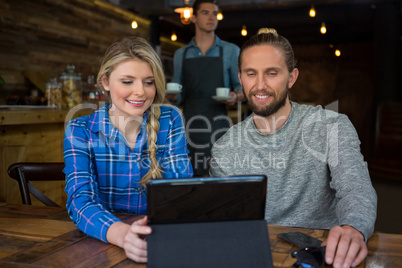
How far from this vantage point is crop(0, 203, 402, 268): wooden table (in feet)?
3.05

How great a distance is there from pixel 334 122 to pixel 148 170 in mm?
744

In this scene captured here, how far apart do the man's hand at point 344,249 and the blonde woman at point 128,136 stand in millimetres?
737

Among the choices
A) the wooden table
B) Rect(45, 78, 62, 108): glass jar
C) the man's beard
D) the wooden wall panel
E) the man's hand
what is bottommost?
the wooden table

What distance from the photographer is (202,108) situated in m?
3.38

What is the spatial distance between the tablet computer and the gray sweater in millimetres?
746

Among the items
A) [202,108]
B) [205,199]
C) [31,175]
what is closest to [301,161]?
[205,199]

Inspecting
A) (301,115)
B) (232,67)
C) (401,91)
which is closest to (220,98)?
(232,67)

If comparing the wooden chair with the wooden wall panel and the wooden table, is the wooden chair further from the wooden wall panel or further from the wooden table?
the wooden wall panel

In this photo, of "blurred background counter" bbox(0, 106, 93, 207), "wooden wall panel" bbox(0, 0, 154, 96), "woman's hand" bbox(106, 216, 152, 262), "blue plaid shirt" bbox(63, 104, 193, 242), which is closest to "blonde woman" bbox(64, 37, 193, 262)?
"blue plaid shirt" bbox(63, 104, 193, 242)

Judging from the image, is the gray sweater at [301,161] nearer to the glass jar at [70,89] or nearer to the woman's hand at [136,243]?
the woman's hand at [136,243]

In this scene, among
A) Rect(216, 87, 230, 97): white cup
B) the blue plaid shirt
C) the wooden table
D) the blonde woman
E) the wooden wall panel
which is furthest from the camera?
the wooden wall panel

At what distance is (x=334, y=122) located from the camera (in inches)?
64.8

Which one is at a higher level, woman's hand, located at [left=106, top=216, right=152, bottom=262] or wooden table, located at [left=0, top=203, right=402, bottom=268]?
woman's hand, located at [left=106, top=216, right=152, bottom=262]

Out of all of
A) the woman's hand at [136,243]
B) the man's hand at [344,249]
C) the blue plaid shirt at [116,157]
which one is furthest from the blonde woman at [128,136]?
the man's hand at [344,249]
